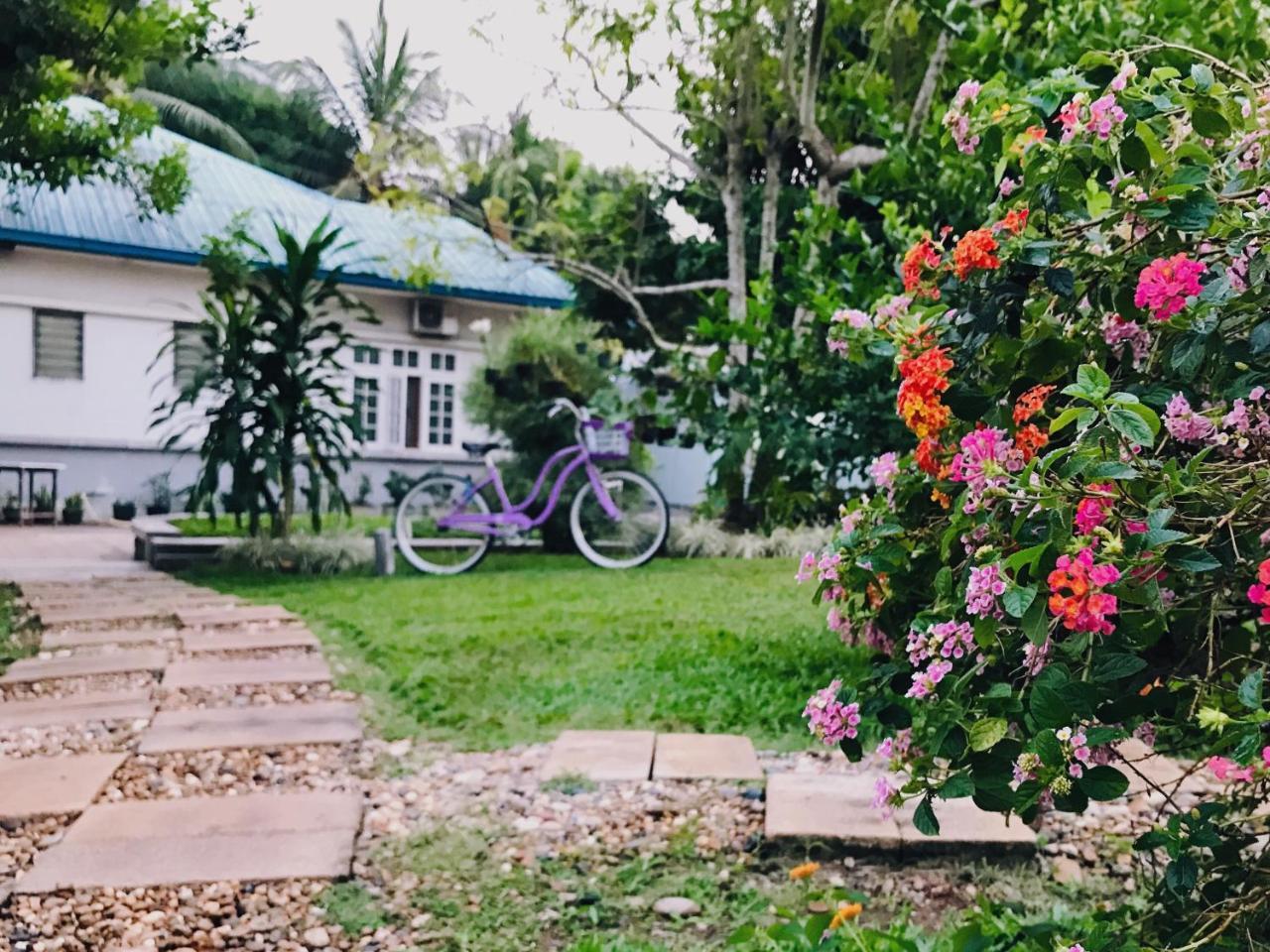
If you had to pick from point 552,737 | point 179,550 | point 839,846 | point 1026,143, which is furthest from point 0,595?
point 1026,143

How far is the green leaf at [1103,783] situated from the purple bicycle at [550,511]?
556 centimetres

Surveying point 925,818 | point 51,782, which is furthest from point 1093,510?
point 51,782

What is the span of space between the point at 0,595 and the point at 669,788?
432 centimetres

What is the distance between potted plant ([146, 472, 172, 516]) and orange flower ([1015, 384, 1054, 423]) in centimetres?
1080

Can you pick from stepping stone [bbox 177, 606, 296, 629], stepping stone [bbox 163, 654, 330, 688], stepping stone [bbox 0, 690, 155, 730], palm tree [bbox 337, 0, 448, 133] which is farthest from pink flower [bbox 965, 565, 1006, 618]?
palm tree [bbox 337, 0, 448, 133]

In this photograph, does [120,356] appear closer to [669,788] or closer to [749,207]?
[749,207]

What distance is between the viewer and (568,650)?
4000 millimetres

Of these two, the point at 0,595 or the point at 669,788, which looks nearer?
the point at 669,788

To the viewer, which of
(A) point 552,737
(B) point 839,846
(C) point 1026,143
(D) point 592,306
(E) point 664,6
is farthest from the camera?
(D) point 592,306

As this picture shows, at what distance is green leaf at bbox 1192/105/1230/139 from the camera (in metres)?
1.08

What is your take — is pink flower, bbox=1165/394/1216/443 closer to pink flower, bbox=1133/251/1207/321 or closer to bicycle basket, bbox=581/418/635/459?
pink flower, bbox=1133/251/1207/321

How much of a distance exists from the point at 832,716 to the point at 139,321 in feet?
36.3

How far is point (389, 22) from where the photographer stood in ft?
63.3

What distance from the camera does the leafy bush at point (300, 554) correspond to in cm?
654
